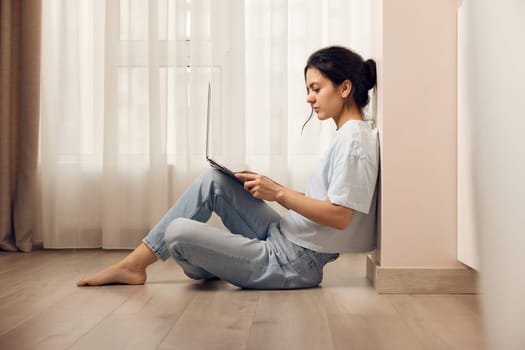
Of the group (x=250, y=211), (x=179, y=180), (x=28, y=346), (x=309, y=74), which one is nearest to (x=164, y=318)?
(x=28, y=346)

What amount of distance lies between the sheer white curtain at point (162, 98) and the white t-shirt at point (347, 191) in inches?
40.4

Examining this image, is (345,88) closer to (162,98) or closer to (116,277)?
(116,277)

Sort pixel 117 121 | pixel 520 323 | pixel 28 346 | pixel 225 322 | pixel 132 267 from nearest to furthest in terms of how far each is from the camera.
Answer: pixel 520 323 < pixel 28 346 < pixel 225 322 < pixel 132 267 < pixel 117 121

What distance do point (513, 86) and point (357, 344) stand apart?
790mm

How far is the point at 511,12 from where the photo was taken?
0.57 m

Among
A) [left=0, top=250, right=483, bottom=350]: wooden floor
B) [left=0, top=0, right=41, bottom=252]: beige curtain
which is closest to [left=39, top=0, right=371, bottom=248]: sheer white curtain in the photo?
[left=0, top=0, right=41, bottom=252]: beige curtain

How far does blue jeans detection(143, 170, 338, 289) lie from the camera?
189 cm

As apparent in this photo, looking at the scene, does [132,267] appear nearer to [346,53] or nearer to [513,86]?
[346,53]

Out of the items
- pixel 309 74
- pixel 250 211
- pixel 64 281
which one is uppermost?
pixel 309 74

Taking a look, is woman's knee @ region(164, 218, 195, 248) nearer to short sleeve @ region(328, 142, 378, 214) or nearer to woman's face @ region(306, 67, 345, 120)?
short sleeve @ region(328, 142, 378, 214)

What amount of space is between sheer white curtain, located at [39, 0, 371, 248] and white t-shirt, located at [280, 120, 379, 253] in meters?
1.03

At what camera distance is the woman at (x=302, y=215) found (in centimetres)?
183

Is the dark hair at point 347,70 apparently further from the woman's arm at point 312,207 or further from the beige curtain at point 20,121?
the beige curtain at point 20,121

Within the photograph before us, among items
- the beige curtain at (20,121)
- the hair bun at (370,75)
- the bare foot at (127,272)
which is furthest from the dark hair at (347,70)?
the beige curtain at (20,121)
